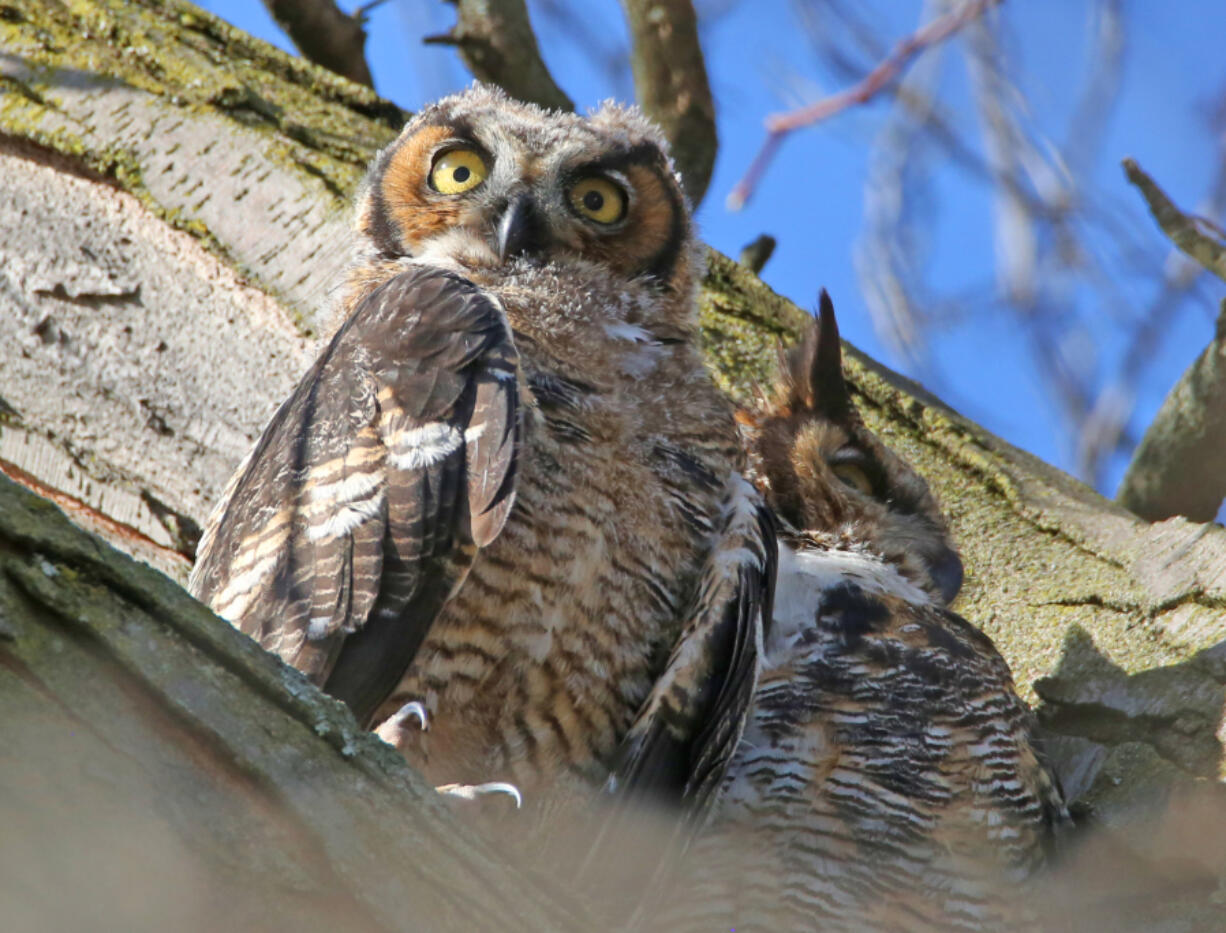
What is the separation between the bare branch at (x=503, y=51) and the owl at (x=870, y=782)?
144cm

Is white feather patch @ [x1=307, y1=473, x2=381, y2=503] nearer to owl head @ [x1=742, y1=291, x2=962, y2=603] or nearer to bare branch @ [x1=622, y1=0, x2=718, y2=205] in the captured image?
owl head @ [x1=742, y1=291, x2=962, y2=603]

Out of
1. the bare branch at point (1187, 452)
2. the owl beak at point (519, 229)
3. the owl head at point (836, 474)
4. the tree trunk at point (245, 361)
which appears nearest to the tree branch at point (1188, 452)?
the bare branch at point (1187, 452)

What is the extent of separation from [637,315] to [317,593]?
866 mm

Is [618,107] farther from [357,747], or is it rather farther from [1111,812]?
[357,747]

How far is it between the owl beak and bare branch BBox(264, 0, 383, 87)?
1243 mm

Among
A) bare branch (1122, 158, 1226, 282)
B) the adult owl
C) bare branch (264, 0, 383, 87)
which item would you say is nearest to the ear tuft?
the adult owl

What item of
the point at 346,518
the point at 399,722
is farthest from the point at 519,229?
the point at 399,722

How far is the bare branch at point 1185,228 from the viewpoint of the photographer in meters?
2.30

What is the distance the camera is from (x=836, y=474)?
99.5 inches

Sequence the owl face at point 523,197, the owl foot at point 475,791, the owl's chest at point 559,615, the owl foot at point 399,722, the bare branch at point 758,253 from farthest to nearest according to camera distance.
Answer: the bare branch at point 758,253
the owl face at point 523,197
the owl's chest at point 559,615
the owl foot at point 399,722
the owl foot at point 475,791

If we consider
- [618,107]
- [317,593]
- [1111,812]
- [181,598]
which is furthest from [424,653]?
[618,107]

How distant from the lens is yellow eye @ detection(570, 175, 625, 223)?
7.55ft

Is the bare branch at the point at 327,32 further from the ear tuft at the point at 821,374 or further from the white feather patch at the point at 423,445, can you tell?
the white feather patch at the point at 423,445

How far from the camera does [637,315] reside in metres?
2.25
